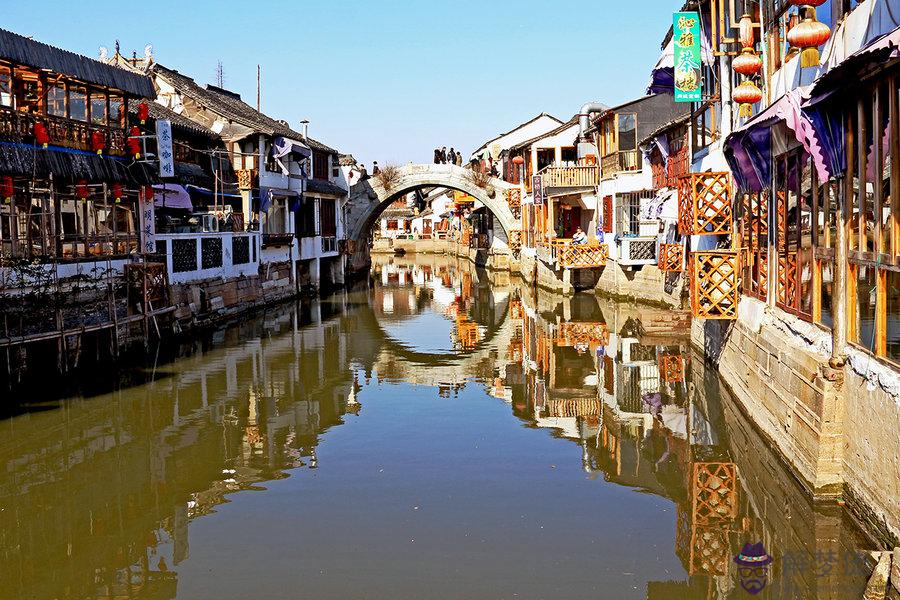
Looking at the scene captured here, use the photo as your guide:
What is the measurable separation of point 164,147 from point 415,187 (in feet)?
94.5

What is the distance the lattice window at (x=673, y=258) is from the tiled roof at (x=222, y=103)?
17.5 meters

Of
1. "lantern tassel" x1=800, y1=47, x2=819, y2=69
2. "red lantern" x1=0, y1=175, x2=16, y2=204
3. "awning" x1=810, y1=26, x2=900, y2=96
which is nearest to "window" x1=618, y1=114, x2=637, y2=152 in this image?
"red lantern" x1=0, y1=175, x2=16, y2=204

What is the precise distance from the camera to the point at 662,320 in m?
26.9

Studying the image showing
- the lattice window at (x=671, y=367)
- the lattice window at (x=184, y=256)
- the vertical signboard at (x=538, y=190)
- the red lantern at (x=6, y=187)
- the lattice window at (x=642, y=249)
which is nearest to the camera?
the red lantern at (x=6, y=187)

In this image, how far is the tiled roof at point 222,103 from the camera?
126 ft

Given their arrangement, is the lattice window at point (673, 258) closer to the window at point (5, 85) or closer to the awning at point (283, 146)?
the awning at point (283, 146)

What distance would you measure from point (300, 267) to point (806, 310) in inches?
1335

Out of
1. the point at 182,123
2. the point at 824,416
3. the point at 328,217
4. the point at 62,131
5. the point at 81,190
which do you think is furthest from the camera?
the point at 328,217

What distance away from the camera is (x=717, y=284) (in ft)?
59.0

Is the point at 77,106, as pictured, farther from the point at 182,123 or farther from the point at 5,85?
the point at 182,123

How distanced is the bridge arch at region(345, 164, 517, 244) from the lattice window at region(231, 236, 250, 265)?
65.8ft

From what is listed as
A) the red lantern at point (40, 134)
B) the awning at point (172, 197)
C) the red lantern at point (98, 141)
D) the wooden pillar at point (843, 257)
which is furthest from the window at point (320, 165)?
the wooden pillar at point (843, 257)

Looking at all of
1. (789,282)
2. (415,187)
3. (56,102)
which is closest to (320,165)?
(415,187)

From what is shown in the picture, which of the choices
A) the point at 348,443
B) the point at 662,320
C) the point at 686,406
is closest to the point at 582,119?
the point at 662,320
